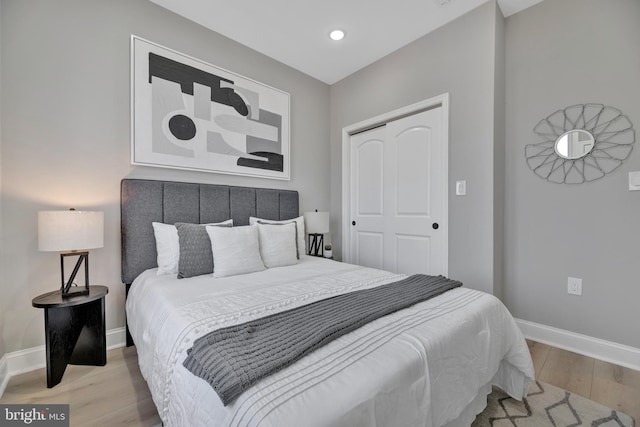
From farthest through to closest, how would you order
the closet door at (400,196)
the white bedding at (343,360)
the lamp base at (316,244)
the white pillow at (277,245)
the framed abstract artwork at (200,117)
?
the lamp base at (316,244), the closet door at (400,196), the white pillow at (277,245), the framed abstract artwork at (200,117), the white bedding at (343,360)

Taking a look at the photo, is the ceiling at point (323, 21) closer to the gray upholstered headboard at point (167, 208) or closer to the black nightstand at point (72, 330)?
the gray upholstered headboard at point (167, 208)

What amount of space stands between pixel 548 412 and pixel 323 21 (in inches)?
127

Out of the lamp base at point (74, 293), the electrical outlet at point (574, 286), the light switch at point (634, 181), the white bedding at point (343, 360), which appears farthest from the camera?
the electrical outlet at point (574, 286)

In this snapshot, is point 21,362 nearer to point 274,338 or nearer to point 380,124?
point 274,338

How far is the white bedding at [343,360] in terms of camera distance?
0.70 m

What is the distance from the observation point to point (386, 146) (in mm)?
3055

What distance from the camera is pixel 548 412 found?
1.42 meters

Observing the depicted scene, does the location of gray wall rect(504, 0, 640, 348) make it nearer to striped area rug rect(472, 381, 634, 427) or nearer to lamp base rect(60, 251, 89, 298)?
striped area rug rect(472, 381, 634, 427)

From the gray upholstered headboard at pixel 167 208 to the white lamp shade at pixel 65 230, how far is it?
0.36 m

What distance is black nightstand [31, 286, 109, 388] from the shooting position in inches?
62.1

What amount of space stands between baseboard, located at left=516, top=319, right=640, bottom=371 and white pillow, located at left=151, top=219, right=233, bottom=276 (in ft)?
9.60

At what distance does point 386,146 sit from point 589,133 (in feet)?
5.42

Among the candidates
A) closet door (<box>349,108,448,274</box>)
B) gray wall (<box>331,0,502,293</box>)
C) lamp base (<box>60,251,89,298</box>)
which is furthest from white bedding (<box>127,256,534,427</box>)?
closet door (<box>349,108,448,274</box>)

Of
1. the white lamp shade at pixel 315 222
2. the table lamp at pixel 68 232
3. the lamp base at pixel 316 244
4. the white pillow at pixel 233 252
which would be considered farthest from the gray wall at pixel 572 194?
the table lamp at pixel 68 232
